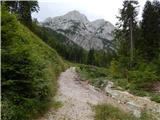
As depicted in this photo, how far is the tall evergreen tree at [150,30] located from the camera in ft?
136

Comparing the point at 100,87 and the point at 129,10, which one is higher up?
the point at 129,10

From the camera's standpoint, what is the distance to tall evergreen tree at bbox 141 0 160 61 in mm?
41344

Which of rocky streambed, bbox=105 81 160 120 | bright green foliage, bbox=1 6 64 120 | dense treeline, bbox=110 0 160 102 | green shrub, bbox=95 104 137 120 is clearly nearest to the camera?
bright green foliage, bbox=1 6 64 120

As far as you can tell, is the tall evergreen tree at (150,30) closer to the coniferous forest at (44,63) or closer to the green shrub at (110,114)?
the coniferous forest at (44,63)

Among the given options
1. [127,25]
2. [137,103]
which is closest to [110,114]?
[137,103]

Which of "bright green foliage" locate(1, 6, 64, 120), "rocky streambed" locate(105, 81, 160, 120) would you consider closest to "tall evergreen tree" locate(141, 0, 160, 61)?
"rocky streambed" locate(105, 81, 160, 120)

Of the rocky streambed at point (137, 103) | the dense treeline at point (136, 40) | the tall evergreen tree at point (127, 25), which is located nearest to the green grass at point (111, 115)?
the rocky streambed at point (137, 103)

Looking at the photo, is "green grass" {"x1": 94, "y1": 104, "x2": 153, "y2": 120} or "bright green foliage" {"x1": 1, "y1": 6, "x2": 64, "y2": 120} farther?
"green grass" {"x1": 94, "y1": 104, "x2": 153, "y2": 120}

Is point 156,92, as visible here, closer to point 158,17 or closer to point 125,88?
point 125,88

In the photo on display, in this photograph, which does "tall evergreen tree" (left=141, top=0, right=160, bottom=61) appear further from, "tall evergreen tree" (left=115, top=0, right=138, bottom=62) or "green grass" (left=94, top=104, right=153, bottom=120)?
"green grass" (left=94, top=104, right=153, bottom=120)

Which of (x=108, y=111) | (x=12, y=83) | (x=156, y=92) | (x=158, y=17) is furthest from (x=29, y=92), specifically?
(x=158, y=17)

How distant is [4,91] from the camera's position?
516 inches

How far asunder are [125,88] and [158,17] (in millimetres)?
19249

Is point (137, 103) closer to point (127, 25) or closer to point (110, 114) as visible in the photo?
point (110, 114)
